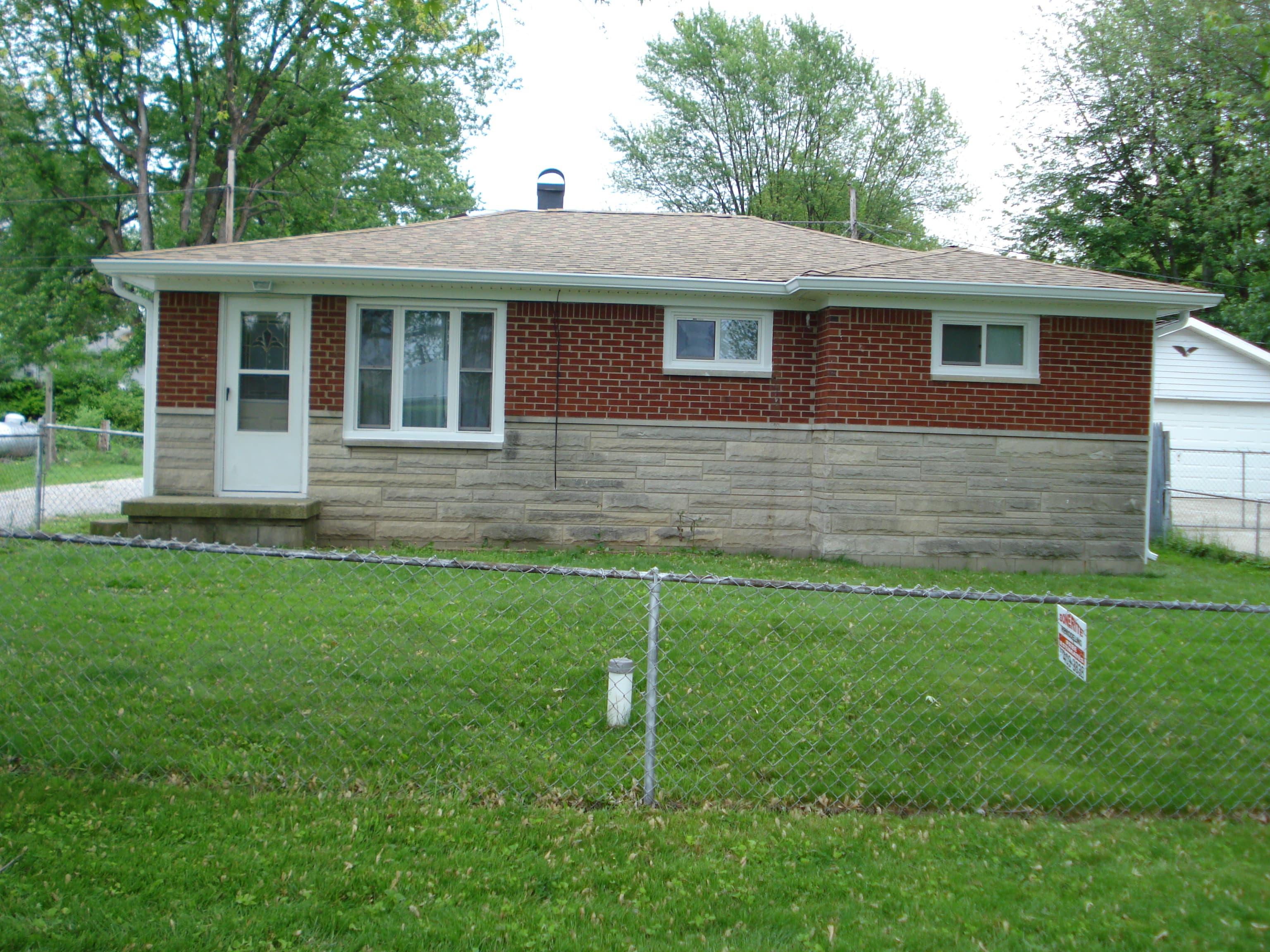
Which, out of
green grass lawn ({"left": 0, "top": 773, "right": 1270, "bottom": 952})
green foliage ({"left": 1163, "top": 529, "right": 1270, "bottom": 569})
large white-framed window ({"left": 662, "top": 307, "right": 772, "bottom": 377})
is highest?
large white-framed window ({"left": 662, "top": 307, "right": 772, "bottom": 377})

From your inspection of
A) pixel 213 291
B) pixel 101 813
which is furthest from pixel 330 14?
pixel 101 813

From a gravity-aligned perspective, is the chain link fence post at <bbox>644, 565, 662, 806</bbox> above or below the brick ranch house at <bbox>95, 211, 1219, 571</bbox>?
below

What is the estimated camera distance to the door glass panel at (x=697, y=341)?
10.8 m

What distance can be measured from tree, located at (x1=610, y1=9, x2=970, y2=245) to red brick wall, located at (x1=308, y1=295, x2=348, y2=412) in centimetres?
2888

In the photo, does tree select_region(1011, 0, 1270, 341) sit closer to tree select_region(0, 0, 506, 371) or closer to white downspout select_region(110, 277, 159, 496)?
tree select_region(0, 0, 506, 371)

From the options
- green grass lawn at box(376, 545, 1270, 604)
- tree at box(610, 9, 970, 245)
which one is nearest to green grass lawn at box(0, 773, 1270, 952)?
green grass lawn at box(376, 545, 1270, 604)

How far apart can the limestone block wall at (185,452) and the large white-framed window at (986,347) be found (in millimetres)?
7956

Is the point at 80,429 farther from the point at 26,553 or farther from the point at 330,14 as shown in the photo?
the point at 330,14

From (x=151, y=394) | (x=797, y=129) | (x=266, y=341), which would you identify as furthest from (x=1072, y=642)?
(x=797, y=129)

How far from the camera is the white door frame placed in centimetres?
1051

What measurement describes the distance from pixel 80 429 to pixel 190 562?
3472mm

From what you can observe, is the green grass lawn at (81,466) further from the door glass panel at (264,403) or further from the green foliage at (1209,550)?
the green foliage at (1209,550)

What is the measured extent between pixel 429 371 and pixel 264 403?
1.86m

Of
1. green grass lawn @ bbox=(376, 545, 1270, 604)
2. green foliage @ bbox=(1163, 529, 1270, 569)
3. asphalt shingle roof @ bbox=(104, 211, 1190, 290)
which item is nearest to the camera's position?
green grass lawn @ bbox=(376, 545, 1270, 604)
